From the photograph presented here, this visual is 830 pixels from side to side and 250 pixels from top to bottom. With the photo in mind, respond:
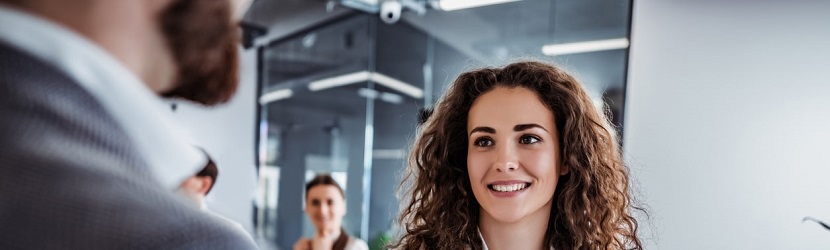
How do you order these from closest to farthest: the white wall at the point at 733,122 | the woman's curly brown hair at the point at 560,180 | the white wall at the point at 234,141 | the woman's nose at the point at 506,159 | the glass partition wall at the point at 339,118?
1. the woman's nose at the point at 506,159
2. the woman's curly brown hair at the point at 560,180
3. the white wall at the point at 733,122
4. the white wall at the point at 234,141
5. the glass partition wall at the point at 339,118

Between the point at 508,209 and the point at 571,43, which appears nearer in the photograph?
the point at 508,209

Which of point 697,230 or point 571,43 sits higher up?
point 571,43

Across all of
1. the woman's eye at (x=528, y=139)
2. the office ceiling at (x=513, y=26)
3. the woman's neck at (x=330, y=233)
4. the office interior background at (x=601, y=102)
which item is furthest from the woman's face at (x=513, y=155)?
the woman's neck at (x=330, y=233)

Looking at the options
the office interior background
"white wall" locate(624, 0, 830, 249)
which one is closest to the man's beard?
the office interior background

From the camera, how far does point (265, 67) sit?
6.61 metres

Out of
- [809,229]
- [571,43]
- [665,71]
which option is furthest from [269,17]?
[809,229]

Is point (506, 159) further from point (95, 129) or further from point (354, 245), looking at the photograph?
point (354, 245)

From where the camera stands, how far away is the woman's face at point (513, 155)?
5.09 ft

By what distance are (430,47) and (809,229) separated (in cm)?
361

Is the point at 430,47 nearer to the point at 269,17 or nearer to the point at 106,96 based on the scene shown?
the point at 269,17

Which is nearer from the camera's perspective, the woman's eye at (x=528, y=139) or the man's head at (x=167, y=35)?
the man's head at (x=167, y=35)

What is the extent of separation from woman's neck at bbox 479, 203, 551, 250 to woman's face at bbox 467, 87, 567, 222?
0.05 feet

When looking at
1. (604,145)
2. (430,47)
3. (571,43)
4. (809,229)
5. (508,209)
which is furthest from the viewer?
(430,47)

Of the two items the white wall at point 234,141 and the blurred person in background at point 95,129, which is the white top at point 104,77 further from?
the white wall at point 234,141
